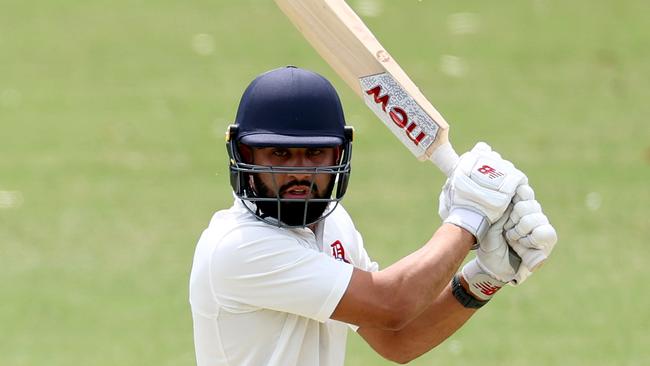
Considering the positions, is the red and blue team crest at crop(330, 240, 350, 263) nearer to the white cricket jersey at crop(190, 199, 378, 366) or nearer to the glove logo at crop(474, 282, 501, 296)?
the white cricket jersey at crop(190, 199, 378, 366)

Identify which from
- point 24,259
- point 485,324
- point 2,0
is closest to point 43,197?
point 24,259

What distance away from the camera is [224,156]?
1112 centimetres

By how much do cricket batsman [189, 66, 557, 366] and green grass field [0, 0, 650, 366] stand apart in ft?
12.3

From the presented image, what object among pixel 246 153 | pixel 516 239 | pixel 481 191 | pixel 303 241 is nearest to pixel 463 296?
pixel 516 239

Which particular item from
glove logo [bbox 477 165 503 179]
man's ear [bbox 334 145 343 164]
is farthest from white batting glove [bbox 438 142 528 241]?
man's ear [bbox 334 145 343 164]

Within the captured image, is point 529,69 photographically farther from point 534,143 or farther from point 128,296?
point 128,296

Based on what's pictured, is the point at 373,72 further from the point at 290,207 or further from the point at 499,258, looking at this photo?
the point at 499,258

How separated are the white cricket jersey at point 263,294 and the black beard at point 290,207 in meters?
0.04

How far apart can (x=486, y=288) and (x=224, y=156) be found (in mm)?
6800

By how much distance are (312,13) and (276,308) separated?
3.16 feet

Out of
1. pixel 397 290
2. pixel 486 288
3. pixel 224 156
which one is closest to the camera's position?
pixel 397 290

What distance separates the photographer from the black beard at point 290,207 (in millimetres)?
4037

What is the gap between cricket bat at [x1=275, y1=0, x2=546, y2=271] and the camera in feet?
14.1

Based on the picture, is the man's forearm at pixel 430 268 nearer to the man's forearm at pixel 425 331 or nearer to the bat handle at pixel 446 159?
the bat handle at pixel 446 159
